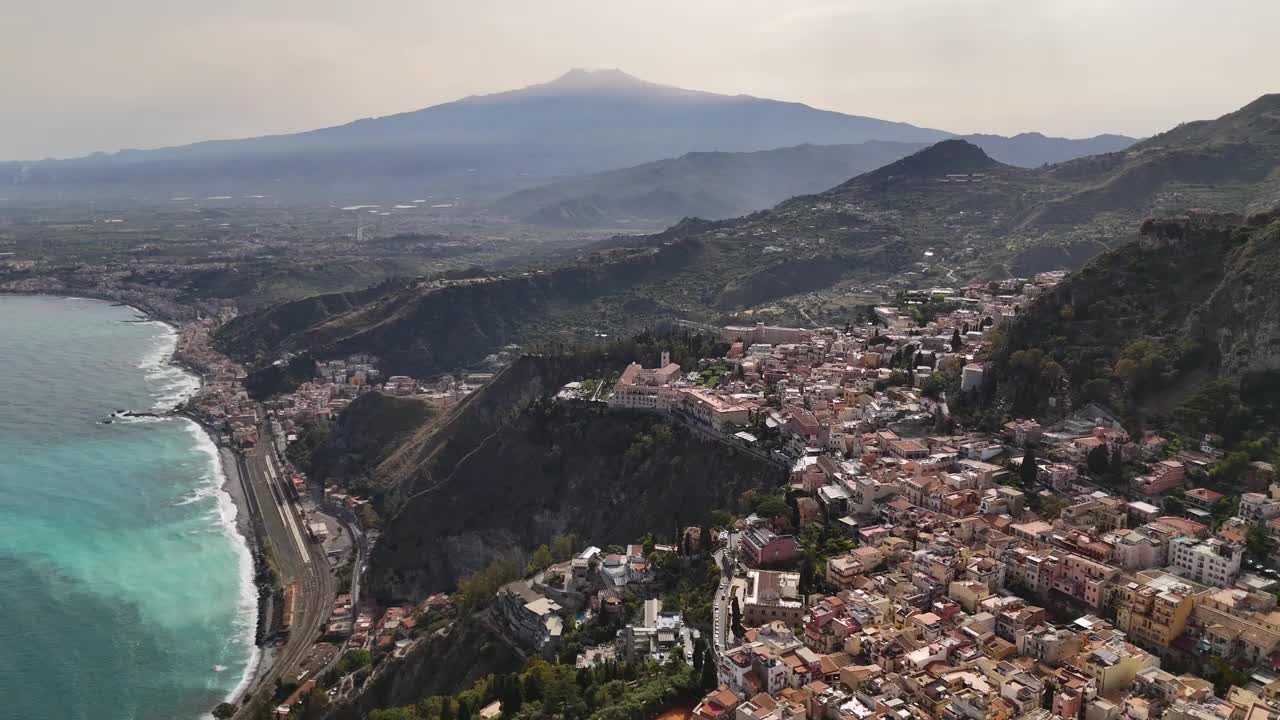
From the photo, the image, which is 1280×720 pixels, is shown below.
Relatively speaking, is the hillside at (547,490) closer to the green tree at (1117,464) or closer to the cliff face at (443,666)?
the cliff face at (443,666)

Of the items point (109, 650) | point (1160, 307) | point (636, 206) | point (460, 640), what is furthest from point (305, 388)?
point (636, 206)

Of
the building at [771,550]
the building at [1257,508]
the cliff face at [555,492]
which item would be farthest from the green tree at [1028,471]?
the cliff face at [555,492]

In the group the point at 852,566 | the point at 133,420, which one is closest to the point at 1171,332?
the point at 852,566

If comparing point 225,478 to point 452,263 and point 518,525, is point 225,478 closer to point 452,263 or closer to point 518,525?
point 518,525

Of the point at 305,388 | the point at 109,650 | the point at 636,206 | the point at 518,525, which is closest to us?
the point at 109,650

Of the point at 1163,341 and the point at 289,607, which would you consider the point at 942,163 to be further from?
the point at 289,607

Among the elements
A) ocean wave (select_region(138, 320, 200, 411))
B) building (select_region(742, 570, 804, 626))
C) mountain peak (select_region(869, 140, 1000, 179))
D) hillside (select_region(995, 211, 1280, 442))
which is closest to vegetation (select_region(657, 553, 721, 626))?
building (select_region(742, 570, 804, 626))

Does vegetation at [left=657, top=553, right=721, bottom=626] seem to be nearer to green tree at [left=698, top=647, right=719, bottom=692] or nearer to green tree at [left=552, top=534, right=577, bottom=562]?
green tree at [left=698, top=647, right=719, bottom=692]
